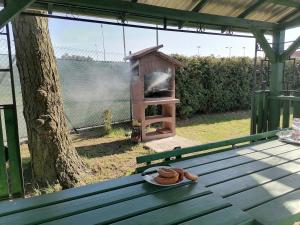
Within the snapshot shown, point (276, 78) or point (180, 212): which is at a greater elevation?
point (276, 78)

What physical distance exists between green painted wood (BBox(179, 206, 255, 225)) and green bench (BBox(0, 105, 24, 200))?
1.83 meters

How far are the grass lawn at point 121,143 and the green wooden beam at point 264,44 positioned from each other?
2249 mm

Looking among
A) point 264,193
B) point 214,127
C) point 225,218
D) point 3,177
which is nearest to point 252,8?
point 264,193

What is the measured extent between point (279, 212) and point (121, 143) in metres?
4.21

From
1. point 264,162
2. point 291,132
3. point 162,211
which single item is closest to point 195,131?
point 291,132

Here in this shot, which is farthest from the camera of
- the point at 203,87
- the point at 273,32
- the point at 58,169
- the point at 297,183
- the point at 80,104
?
the point at 203,87

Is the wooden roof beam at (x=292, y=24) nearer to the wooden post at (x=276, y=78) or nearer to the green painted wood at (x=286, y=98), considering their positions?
the wooden post at (x=276, y=78)

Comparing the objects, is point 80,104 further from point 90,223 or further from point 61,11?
point 90,223

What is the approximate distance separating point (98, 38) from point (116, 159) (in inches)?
159

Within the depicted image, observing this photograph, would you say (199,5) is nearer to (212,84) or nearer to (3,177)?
(3,177)

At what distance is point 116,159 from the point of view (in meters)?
4.30

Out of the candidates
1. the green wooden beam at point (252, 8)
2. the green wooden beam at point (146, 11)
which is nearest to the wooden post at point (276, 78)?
the green wooden beam at point (146, 11)

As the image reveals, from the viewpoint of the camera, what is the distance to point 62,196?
1391mm

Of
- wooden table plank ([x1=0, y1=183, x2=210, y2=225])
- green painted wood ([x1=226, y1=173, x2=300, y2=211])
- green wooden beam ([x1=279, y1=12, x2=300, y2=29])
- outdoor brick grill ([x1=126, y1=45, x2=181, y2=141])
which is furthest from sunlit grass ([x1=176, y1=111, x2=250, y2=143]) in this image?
wooden table plank ([x1=0, y1=183, x2=210, y2=225])
